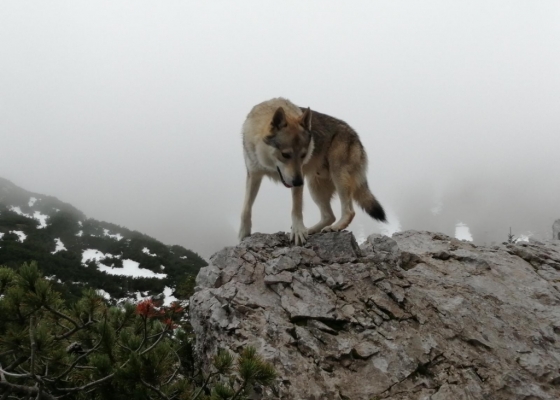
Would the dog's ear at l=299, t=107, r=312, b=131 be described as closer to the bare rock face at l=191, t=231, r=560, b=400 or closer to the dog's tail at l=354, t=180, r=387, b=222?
the dog's tail at l=354, t=180, r=387, b=222

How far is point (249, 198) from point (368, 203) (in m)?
2.25

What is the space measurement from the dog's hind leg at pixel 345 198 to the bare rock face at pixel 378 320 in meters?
0.55

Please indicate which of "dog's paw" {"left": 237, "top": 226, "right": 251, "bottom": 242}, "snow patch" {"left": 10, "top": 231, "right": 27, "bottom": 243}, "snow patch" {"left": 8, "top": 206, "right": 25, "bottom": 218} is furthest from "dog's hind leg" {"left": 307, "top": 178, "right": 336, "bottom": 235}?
"snow patch" {"left": 8, "top": 206, "right": 25, "bottom": 218}

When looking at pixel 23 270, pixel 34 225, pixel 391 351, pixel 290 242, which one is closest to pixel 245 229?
pixel 290 242

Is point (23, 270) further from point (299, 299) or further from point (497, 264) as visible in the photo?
point (497, 264)

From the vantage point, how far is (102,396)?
4797mm

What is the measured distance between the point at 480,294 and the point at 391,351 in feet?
7.65

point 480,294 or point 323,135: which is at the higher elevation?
point 323,135

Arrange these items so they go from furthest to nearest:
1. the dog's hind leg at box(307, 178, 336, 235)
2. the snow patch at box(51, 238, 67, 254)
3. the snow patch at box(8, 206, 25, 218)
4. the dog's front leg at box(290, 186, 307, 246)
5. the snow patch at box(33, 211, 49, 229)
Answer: the snow patch at box(8, 206, 25, 218) → the snow patch at box(33, 211, 49, 229) → the snow patch at box(51, 238, 67, 254) → the dog's hind leg at box(307, 178, 336, 235) → the dog's front leg at box(290, 186, 307, 246)

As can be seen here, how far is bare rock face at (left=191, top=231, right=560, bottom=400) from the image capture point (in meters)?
5.46

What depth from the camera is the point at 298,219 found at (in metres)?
7.58

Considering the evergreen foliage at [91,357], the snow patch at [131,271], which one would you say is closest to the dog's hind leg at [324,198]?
the evergreen foliage at [91,357]

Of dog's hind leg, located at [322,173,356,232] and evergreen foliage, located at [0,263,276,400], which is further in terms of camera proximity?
dog's hind leg, located at [322,173,356,232]

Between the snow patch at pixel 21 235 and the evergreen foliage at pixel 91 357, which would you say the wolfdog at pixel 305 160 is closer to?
the evergreen foliage at pixel 91 357
